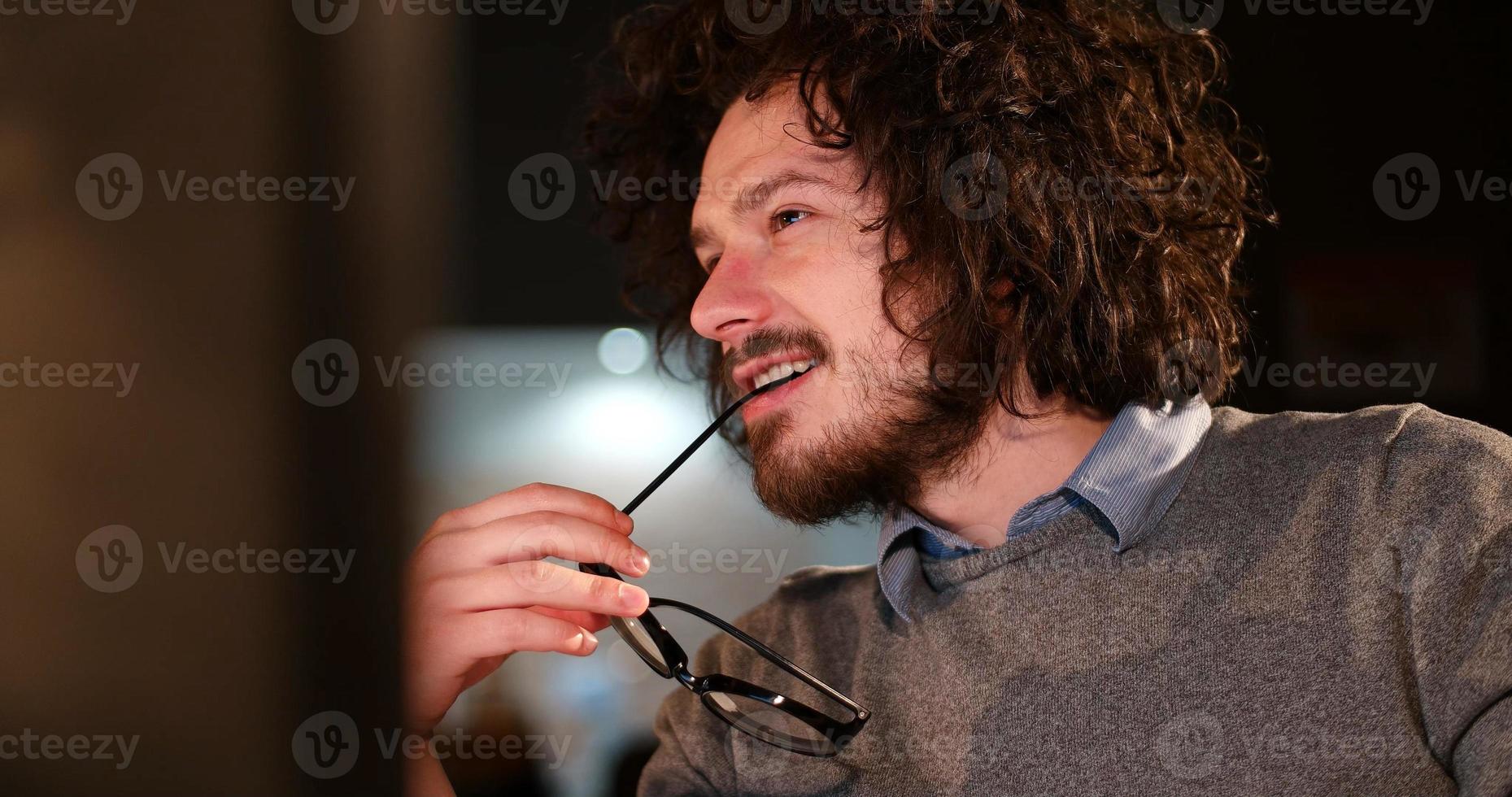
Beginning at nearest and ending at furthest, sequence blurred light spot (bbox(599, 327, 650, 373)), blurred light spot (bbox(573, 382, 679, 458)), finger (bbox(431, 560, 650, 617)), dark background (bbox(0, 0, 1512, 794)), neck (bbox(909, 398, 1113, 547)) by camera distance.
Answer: dark background (bbox(0, 0, 1512, 794)), finger (bbox(431, 560, 650, 617)), neck (bbox(909, 398, 1113, 547)), blurred light spot (bbox(599, 327, 650, 373)), blurred light spot (bbox(573, 382, 679, 458))

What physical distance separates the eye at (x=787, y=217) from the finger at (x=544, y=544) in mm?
373

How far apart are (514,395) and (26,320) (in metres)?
1.82

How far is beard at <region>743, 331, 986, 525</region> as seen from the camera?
99cm

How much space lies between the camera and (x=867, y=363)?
3.26 feet

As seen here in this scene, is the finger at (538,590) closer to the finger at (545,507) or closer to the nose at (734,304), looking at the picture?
the finger at (545,507)

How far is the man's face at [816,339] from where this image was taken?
99cm

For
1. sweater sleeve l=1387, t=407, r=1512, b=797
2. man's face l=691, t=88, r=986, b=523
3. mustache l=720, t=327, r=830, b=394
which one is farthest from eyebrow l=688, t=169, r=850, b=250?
sweater sleeve l=1387, t=407, r=1512, b=797

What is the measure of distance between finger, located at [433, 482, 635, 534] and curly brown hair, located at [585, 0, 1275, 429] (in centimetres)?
34

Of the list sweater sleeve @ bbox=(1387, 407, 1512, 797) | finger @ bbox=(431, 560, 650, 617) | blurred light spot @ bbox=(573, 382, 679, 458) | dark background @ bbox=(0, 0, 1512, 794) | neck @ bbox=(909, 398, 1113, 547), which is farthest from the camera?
blurred light spot @ bbox=(573, 382, 679, 458)

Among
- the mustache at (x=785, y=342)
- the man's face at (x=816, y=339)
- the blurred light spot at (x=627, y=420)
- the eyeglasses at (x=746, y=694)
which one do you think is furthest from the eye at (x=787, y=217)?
the blurred light spot at (x=627, y=420)

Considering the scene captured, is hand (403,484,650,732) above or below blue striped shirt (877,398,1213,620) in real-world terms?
above

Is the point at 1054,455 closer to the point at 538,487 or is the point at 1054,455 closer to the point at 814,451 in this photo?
the point at 814,451

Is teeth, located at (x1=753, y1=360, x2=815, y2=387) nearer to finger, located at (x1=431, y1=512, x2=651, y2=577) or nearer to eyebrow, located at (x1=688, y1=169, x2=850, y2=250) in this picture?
eyebrow, located at (x1=688, y1=169, x2=850, y2=250)

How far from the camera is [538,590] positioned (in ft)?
2.57
